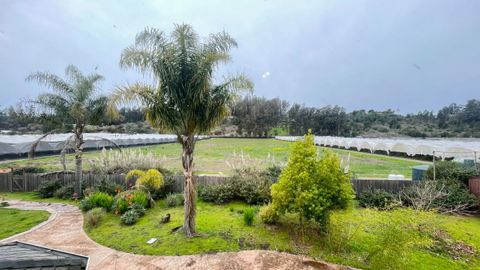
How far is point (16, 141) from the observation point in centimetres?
2025

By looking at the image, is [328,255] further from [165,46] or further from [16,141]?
[16,141]

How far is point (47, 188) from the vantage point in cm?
1057

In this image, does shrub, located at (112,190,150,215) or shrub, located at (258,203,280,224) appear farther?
shrub, located at (112,190,150,215)

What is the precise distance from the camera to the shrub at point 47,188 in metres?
10.5

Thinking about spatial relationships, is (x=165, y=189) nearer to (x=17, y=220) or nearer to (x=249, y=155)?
(x=17, y=220)

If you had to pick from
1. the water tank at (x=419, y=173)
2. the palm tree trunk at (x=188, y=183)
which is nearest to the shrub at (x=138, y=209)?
the palm tree trunk at (x=188, y=183)

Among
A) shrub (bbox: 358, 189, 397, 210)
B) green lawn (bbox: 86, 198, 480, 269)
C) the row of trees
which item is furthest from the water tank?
the row of trees

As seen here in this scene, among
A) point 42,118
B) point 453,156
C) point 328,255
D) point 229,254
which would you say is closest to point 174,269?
point 229,254

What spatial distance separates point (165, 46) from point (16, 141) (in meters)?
23.3

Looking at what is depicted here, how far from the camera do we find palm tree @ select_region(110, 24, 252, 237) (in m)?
5.40

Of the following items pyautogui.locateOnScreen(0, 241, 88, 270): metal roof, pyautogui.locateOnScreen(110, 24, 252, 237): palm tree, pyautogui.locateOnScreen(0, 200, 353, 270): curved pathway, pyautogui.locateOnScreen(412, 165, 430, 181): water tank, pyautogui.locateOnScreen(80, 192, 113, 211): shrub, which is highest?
pyautogui.locateOnScreen(110, 24, 252, 237): palm tree

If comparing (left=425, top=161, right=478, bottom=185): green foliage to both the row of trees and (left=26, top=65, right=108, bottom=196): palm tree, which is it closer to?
(left=26, top=65, right=108, bottom=196): palm tree

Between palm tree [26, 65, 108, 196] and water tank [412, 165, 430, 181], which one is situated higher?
palm tree [26, 65, 108, 196]

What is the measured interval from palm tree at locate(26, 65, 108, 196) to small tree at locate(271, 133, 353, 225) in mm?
9049
